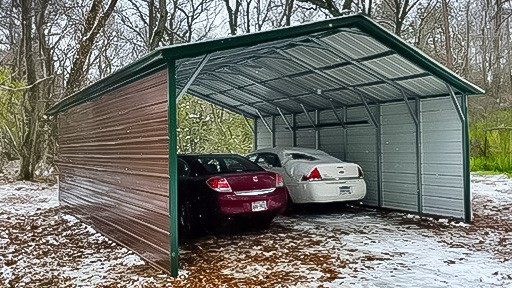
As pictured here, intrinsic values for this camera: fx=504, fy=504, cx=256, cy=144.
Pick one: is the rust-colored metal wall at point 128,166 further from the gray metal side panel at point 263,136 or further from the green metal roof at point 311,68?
the gray metal side panel at point 263,136

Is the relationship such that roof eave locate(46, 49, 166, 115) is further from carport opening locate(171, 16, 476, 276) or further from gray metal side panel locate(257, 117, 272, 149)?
gray metal side panel locate(257, 117, 272, 149)

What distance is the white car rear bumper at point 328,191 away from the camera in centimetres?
952

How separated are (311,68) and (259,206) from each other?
10.6 ft

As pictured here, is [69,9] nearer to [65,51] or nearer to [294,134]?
[65,51]

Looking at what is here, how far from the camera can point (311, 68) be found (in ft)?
32.1

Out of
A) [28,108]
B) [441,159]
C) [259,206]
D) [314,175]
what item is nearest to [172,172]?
[259,206]

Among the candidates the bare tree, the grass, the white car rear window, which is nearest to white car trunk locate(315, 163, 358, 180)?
the white car rear window

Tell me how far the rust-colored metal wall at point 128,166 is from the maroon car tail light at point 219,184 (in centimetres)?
132

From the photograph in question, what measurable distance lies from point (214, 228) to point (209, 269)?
2435 mm

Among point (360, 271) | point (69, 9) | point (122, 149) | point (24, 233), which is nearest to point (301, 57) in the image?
point (122, 149)

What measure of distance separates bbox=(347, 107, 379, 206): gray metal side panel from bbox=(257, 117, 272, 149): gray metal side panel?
3.59 m

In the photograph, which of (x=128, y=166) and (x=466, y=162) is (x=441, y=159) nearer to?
(x=466, y=162)

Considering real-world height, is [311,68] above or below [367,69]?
above

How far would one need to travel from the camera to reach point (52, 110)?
12.3 m
